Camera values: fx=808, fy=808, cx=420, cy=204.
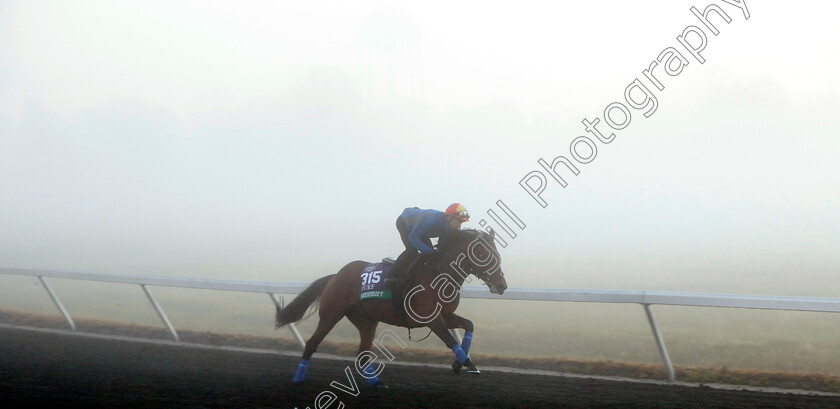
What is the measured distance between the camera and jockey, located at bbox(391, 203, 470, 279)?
6855mm

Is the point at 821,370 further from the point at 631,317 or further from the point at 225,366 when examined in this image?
the point at 225,366

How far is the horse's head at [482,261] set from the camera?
6.74 metres

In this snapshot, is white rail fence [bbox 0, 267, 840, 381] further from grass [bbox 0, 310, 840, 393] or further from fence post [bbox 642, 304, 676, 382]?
grass [bbox 0, 310, 840, 393]

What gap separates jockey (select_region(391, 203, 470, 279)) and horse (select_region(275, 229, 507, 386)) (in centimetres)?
8

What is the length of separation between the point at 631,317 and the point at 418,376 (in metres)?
2.51

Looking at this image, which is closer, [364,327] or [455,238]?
[455,238]

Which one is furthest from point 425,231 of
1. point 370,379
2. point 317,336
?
point 370,379

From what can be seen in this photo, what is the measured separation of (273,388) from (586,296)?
281 cm

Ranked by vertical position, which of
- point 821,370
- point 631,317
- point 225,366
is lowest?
point 821,370

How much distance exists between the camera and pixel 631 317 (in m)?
8.19

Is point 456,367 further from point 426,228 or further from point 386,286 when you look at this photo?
point 426,228

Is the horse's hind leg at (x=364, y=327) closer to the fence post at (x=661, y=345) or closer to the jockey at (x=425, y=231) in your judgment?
the jockey at (x=425, y=231)

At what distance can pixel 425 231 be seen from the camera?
6.93 meters

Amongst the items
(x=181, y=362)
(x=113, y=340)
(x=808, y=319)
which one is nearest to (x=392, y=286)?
(x=181, y=362)
